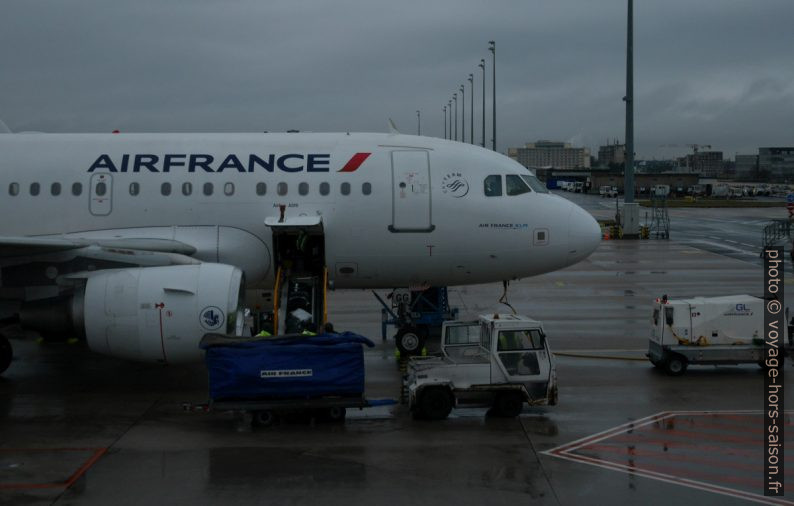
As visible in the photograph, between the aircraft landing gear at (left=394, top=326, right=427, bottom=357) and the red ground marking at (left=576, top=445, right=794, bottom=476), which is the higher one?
the aircraft landing gear at (left=394, top=326, right=427, bottom=357)

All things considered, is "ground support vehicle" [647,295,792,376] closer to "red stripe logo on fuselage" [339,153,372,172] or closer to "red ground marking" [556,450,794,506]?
"red ground marking" [556,450,794,506]

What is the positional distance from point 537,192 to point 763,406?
20.8 feet

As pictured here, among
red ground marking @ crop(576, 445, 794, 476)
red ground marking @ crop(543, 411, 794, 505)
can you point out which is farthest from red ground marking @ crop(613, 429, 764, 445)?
red ground marking @ crop(576, 445, 794, 476)

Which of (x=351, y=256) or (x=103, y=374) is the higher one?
(x=351, y=256)

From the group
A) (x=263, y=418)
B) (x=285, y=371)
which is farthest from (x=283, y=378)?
(x=263, y=418)

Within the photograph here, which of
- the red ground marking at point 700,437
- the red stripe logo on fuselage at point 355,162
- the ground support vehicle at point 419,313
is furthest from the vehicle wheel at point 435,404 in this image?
the red stripe logo on fuselage at point 355,162

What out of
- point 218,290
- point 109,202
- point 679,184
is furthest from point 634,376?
point 679,184

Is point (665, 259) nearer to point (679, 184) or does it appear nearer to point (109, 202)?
point (109, 202)

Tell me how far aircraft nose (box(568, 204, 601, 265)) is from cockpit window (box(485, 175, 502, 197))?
1.54 m

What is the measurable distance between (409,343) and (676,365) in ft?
17.0

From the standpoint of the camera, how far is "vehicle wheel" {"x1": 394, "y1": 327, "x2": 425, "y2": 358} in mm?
18734

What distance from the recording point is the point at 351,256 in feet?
60.7

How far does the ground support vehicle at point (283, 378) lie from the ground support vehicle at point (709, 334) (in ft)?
21.1

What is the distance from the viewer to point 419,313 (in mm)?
20891
